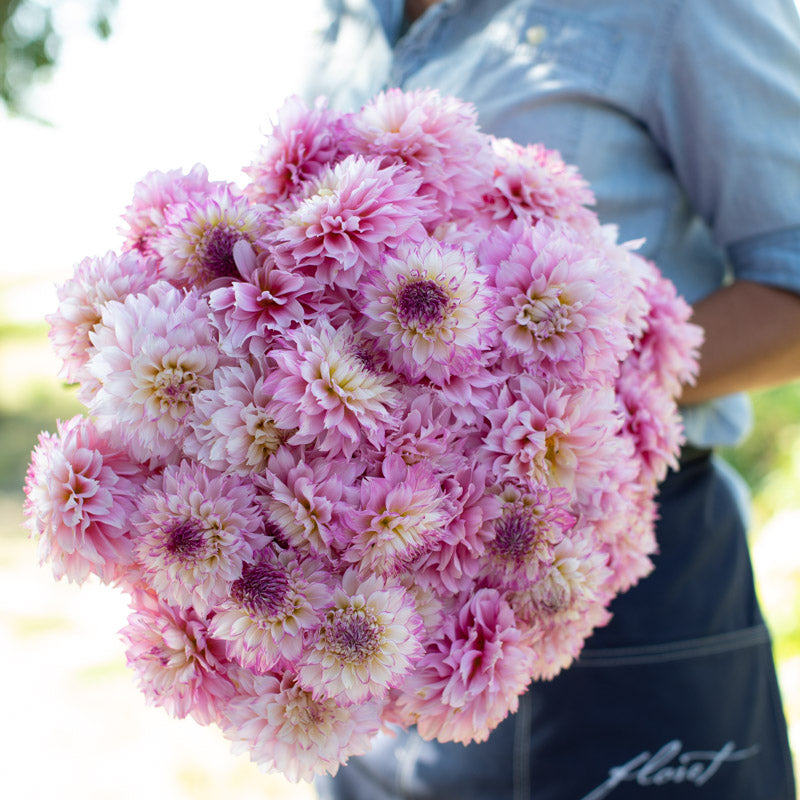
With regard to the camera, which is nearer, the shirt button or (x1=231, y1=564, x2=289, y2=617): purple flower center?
(x1=231, y1=564, x2=289, y2=617): purple flower center

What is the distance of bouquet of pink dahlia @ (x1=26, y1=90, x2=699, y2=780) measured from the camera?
550 millimetres

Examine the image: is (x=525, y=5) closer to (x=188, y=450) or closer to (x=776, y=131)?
(x=776, y=131)

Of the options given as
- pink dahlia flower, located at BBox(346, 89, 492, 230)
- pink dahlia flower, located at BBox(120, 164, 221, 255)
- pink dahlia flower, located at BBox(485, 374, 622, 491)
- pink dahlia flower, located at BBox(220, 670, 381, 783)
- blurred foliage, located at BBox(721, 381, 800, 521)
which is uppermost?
pink dahlia flower, located at BBox(346, 89, 492, 230)

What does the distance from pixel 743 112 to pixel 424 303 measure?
59cm

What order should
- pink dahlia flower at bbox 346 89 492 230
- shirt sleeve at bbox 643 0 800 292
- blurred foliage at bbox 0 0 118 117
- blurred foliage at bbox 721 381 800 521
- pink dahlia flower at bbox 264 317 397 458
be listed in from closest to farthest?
pink dahlia flower at bbox 264 317 397 458 < pink dahlia flower at bbox 346 89 492 230 < shirt sleeve at bbox 643 0 800 292 < blurred foliage at bbox 721 381 800 521 < blurred foliage at bbox 0 0 118 117

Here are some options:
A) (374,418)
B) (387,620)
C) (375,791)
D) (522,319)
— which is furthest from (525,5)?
(375,791)

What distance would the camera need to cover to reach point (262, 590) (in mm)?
540

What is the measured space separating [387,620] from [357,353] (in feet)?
0.61

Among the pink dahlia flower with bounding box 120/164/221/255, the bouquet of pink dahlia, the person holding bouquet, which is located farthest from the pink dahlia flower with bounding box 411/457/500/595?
the person holding bouquet

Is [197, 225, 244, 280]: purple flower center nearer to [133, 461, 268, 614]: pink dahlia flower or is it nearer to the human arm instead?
[133, 461, 268, 614]: pink dahlia flower

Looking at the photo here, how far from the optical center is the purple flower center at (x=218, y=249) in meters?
0.61

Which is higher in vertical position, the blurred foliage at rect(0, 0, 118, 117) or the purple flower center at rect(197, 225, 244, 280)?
the purple flower center at rect(197, 225, 244, 280)

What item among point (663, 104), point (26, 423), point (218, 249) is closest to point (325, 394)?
point (218, 249)

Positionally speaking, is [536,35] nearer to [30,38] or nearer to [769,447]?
[769,447]
